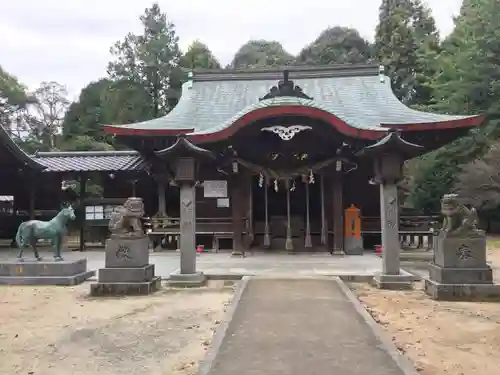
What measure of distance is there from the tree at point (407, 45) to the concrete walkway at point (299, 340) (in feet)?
91.1

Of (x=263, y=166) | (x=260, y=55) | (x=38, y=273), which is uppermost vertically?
(x=260, y=55)

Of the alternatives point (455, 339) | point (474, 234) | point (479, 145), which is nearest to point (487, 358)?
point (455, 339)

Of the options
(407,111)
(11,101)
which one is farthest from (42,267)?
(11,101)

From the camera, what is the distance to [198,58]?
138 feet

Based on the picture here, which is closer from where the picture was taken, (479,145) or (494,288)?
(494,288)

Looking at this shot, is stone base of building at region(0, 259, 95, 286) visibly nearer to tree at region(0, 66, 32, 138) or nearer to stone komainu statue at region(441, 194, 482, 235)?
stone komainu statue at region(441, 194, 482, 235)

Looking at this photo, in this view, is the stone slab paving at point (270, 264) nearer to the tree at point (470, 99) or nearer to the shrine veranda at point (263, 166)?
the shrine veranda at point (263, 166)

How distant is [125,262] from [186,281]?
1.34 meters

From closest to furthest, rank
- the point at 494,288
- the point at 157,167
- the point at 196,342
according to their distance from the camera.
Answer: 1. the point at 196,342
2. the point at 494,288
3. the point at 157,167

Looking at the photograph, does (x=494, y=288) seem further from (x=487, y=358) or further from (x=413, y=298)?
(x=487, y=358)

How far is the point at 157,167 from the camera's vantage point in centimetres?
1667

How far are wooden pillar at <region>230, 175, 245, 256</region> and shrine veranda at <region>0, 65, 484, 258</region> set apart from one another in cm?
3

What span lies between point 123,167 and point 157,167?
1.37 metres

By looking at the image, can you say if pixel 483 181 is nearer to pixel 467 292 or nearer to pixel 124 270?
pixel 467 292
